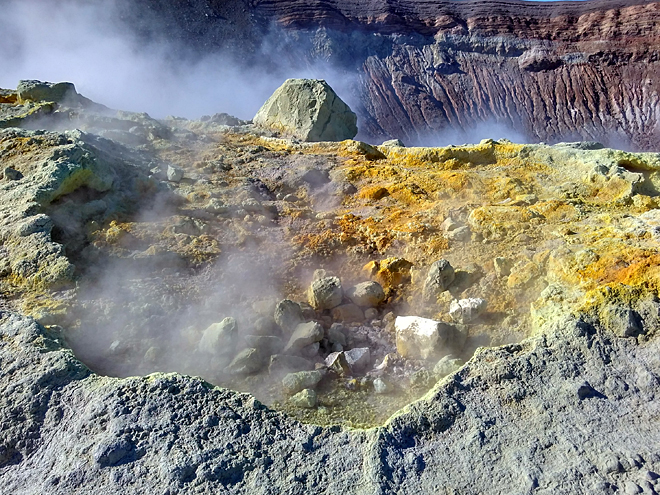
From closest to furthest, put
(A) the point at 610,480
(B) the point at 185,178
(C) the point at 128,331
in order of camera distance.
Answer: (A) the point at 610,480
(C) the point at 128,331
(B) the point at 185,178

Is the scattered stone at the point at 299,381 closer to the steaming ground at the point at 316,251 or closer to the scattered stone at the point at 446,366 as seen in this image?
the steaming ground at the point at 316,251

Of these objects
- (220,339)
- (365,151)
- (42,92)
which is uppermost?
(42,92)

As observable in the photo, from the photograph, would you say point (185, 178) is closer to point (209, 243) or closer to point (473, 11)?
point (209, 243)

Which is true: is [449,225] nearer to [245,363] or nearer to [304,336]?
[304,336]

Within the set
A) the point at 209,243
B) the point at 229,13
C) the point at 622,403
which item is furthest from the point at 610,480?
the point at 229,13

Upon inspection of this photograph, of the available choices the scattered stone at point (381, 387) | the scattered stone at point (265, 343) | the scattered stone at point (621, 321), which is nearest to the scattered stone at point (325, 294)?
the scattered stone at point (265, 343)

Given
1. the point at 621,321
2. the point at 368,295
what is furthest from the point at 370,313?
the point at 621,321

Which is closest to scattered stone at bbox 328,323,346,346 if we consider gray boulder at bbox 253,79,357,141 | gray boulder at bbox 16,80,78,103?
gray boulder at bbox 253,79,357,141
